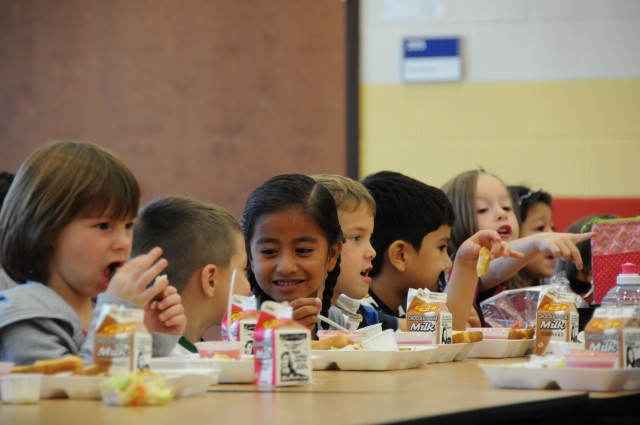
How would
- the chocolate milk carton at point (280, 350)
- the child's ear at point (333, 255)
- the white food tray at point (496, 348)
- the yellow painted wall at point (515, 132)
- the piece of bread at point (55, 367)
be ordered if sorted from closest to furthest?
the piece of bread at point (55, 367) < the chocolate milk carton at point (280, 350) < the white food tray at point (496, 348) < the child's ear at point (333, 255) < the yellow painted wall at point (515, 132)

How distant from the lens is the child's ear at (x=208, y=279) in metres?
2.54

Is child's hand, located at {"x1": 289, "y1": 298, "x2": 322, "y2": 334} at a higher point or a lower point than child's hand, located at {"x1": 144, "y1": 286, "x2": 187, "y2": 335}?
lower

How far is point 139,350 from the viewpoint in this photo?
1.60 meters

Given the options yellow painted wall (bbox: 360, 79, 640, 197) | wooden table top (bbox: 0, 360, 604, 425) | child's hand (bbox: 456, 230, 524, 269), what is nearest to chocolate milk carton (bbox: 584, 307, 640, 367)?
wooden table top (bbox: 0, 360, 604, 425)

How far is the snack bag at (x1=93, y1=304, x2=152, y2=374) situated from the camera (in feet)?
5.17

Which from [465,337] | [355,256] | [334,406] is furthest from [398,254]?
[334,406]

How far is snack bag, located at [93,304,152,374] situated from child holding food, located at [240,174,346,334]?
908mm

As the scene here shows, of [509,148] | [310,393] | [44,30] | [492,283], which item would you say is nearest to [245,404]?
[310,393]

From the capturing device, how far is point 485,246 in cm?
280

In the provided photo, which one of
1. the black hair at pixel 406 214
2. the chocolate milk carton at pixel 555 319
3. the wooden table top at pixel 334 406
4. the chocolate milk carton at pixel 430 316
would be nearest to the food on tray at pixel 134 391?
the wooden table top at pixel 334 406

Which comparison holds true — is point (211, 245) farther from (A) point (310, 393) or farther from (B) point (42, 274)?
(A) point (310, 393)

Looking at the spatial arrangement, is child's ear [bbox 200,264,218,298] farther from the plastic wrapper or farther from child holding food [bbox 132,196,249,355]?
the plastic wrapper

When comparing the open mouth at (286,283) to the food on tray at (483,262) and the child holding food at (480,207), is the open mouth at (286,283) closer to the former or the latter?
the food on tray at (483,262)

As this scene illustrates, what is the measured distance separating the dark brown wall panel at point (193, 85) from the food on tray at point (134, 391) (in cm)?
329
